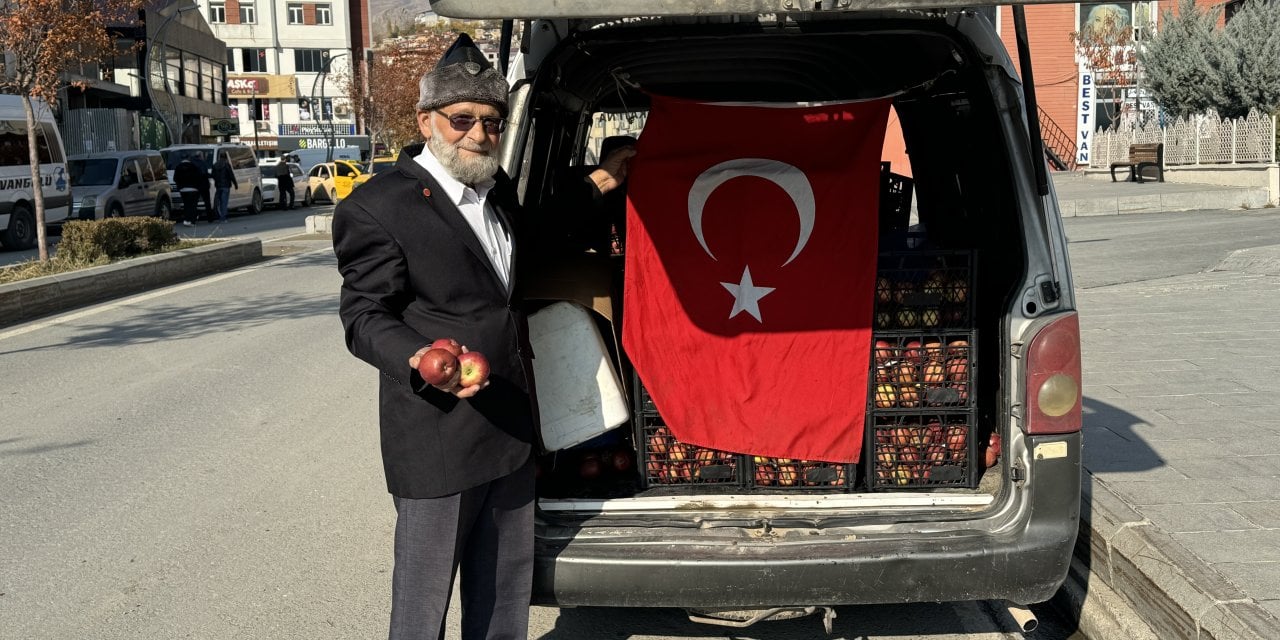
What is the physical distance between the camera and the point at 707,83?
5.34 meters

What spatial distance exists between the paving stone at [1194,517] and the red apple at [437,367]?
9.85 ft

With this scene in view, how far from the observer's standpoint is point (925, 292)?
4.09 metres

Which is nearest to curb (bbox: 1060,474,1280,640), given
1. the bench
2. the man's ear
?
the man's ear

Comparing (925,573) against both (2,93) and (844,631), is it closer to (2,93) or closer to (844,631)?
(844,631)

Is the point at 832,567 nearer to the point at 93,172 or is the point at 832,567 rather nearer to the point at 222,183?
the point at 93,172

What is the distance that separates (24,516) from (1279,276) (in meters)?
11.7

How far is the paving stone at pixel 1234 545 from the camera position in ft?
13.8

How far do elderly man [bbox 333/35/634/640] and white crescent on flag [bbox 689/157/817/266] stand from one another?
3.37ft

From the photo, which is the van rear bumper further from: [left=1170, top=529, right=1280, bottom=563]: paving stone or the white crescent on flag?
the white crescent on flag

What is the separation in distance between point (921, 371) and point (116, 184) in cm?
2542

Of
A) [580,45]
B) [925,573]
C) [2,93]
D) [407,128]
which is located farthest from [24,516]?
[407,128]

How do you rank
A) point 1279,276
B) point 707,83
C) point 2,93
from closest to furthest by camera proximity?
point 707,83, point 1279,276, point 2,93

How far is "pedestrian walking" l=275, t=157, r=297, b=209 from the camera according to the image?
120 feet

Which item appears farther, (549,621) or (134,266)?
(134,266)
